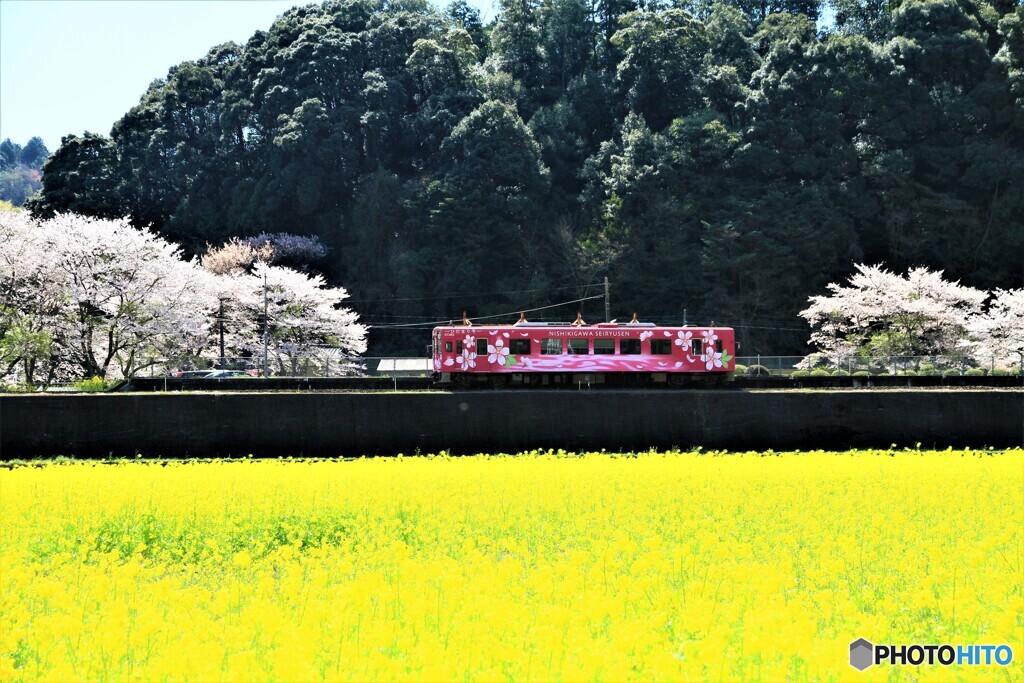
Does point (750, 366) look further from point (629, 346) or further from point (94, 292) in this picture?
point (94, 292)

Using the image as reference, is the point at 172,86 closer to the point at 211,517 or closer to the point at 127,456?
the point at 127,456

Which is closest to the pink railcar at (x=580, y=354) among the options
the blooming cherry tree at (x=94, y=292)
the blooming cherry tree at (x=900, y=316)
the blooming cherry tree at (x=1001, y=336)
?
the blooming cherry tree at (x=94, y=292)

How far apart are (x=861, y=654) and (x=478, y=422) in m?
14.0

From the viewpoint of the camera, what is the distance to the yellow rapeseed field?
6.02 m

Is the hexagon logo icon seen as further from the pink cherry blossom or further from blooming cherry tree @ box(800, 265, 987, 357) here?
blooming cherry tree @ box(800, 265, 987, 357)

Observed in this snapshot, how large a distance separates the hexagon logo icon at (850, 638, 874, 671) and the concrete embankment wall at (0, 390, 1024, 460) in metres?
13.5

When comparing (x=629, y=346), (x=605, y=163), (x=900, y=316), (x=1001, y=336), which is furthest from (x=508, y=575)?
(x=605, y=163)

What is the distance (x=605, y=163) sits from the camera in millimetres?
68375

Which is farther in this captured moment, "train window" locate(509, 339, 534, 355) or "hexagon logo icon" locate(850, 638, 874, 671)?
"train window" locate(509, 339, 534, 355)

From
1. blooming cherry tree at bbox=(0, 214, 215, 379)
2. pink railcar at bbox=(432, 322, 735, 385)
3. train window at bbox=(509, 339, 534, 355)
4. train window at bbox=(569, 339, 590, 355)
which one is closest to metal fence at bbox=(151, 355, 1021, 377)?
blooming cherry tree at bbox=(0, 214, 215, 379)

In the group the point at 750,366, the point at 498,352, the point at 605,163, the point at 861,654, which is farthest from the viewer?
the point at 605,163

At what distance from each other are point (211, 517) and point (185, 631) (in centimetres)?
444

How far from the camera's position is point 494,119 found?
66812 millimetres

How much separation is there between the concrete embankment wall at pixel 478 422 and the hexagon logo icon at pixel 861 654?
13.5 m
